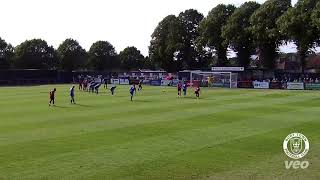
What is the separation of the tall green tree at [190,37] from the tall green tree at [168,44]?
1110 millimetres

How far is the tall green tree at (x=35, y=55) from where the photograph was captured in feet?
397

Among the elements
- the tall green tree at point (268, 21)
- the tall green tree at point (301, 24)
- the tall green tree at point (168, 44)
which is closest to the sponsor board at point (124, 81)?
the tall green tree at point (168, 44)

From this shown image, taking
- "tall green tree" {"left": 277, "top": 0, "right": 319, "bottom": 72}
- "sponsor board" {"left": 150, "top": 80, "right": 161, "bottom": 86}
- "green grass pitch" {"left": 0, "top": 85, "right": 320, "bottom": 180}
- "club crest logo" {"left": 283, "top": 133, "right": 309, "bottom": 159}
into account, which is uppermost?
"tall green tree" {"left": 277, "top": 0, "right": 319, "bottom": 72}

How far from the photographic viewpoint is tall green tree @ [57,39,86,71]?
413 feet

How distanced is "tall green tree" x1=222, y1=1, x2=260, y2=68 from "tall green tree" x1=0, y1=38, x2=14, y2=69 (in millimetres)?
53837

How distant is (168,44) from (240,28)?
21.4 meters

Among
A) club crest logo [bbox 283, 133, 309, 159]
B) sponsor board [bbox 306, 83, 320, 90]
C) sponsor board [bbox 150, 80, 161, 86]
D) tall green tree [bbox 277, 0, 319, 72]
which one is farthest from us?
sponsor board [bbox 150, 80, 161, 86]

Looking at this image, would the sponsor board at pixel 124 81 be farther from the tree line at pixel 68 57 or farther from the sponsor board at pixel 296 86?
the sponsor board at pixel 296 86

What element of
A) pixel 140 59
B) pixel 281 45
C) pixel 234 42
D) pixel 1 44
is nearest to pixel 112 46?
pixel 140 59

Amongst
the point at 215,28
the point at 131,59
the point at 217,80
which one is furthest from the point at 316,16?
the point at 131,59

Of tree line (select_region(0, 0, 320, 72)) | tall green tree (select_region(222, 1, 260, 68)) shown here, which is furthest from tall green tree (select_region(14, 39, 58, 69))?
tall green tree (select_region(222, 1, 260, 68))

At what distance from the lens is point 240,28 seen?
10062 centimetres

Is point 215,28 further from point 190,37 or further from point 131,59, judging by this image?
point 131,59

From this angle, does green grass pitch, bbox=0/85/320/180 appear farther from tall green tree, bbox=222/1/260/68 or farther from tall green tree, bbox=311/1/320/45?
tall green tree, bbox=222/1/260/68
